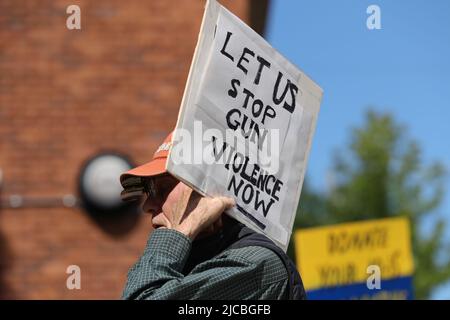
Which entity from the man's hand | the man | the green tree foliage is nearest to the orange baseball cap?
the man

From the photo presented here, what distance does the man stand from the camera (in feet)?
9.14

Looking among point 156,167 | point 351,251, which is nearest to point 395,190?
point 351,251

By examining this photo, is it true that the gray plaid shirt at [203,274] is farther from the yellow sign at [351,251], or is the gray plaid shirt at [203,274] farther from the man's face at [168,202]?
the yellow sign at [351,251]

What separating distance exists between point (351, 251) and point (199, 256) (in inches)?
340

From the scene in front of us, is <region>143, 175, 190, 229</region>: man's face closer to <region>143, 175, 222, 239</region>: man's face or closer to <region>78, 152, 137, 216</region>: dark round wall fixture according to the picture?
<region>143, 175, 222, 239</region>: man's face

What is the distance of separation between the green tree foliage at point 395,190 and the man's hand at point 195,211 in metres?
27.6

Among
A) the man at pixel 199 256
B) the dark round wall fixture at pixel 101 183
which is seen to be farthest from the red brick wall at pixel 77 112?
the man at pixel 199 256

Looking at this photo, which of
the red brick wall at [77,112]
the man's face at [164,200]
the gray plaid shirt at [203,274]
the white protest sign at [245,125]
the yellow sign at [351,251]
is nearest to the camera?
the gray plaid shirt at [203,274]

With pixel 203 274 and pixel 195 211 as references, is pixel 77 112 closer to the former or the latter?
pixel 195 211

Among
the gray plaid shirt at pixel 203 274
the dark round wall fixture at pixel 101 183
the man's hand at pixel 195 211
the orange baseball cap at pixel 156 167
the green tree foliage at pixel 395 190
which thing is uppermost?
the green tree foliage at pixel 395 190

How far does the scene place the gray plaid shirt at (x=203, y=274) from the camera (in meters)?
2.77

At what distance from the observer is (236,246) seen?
2.98 meters

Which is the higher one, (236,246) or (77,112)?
(77,112)

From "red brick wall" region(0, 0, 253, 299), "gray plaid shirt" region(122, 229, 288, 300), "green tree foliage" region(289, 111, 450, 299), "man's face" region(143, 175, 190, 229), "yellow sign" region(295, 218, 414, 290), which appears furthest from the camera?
"green tree foliage" region(289, 111, 450, 299)
